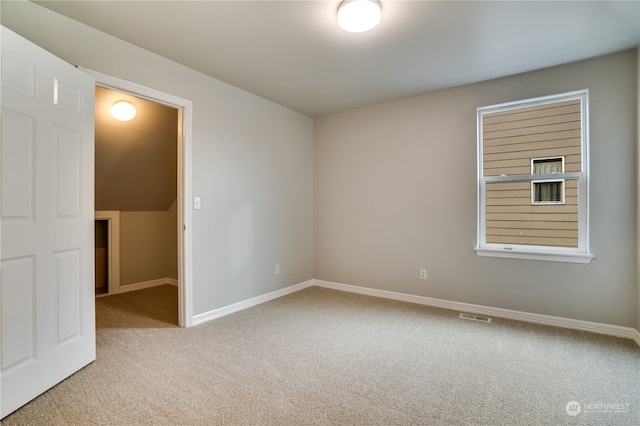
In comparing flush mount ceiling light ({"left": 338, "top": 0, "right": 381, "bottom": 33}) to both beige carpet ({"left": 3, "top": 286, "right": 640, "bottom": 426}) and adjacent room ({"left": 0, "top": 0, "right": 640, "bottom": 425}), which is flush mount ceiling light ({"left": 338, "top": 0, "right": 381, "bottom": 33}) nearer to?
adjacent room ({"left": 0, "top": 0, "right": 640, "bottom": 425})

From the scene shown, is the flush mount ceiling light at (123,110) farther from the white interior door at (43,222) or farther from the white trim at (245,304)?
the white trim at (245,304)

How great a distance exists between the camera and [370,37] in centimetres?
246

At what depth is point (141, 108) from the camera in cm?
360

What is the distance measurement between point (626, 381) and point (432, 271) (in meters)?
1.81

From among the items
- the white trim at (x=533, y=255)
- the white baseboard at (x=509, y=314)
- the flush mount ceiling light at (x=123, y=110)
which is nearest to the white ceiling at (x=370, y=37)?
the flush mount ceiling light at (x=123, y=110)

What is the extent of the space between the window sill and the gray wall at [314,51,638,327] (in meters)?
0.06

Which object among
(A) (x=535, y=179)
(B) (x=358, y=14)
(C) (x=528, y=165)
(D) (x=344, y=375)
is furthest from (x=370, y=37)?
(D) (x=344, y=375)

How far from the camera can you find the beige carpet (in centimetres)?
168

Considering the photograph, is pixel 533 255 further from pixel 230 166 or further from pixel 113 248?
pixel 113 248

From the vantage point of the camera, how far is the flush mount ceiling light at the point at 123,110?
3.36 m

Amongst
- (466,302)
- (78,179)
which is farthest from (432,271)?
(78,179)

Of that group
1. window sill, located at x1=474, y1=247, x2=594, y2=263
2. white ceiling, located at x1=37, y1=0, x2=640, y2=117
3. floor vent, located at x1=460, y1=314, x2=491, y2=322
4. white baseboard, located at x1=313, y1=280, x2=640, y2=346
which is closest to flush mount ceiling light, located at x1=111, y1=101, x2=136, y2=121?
white ceiling, located at x1=37, y1=0, x2=640, y2=117

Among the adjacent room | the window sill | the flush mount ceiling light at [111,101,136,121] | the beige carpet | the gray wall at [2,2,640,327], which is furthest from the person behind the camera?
the flush mount ceiling light at [111,101,136,121]

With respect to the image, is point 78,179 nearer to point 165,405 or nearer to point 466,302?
point 165,405
